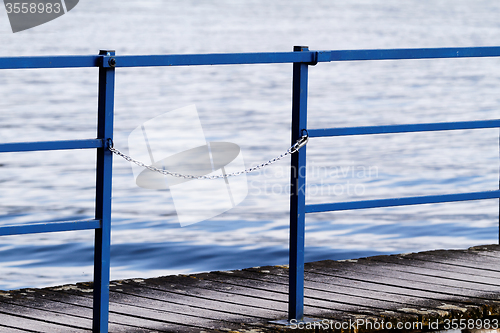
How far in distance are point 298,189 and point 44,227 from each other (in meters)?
1.11

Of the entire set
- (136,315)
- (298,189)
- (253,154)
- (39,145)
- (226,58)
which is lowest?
(136,315)

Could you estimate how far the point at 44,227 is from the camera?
3604 mm

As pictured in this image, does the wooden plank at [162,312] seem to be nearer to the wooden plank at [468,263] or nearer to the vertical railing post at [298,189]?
the vertical railing post at [298,189]

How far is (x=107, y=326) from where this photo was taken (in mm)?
3838

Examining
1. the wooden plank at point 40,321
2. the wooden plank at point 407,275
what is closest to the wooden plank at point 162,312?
the wooden plank at point 40,321

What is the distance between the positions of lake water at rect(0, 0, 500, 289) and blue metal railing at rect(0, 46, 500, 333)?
3.96 meters

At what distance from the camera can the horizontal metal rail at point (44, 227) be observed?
355cm

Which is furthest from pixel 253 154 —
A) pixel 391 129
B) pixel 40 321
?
pixel 40 321

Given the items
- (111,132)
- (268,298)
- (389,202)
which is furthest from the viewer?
(268,298)

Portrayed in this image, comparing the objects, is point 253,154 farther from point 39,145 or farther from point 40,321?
point 39,145

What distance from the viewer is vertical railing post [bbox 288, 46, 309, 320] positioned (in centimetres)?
398

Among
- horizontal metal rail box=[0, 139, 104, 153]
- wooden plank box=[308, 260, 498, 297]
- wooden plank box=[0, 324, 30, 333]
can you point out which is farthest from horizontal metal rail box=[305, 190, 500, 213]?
wooden plank box=[0, 324, 30, 333]

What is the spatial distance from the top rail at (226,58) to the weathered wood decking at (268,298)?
1.18 meters

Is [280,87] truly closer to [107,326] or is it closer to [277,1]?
[107,326]
